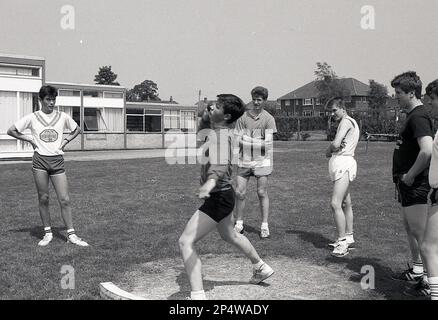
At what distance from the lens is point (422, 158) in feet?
15.5

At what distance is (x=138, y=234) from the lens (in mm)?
8047

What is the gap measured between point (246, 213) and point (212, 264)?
3822 mm

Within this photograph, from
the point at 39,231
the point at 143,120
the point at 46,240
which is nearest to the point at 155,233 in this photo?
the point at 46,240

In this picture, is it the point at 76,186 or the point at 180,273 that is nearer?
the point at 180,273

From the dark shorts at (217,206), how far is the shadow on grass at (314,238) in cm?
289

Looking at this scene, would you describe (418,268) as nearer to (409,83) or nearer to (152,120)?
(409,83)

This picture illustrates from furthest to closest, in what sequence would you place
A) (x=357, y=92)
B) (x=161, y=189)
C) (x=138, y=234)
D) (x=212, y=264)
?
(x=357, y=92), (x=161, y=189), (x=138, y=234), (x=212, y=264)

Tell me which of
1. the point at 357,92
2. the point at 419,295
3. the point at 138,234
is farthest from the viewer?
the point at 357,92

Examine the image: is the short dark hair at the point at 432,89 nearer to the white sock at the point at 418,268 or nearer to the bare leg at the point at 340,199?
the white sock at the point at 418,268

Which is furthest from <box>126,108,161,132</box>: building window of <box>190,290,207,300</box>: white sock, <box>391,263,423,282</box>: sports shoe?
<box>190,290,207,300</box>: white sock

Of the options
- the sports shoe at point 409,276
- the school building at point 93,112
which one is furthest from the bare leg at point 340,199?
the school building at point 93,112

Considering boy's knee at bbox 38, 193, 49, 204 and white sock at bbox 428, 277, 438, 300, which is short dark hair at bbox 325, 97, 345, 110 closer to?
white sock at bbox 428, 277, 438, 300
